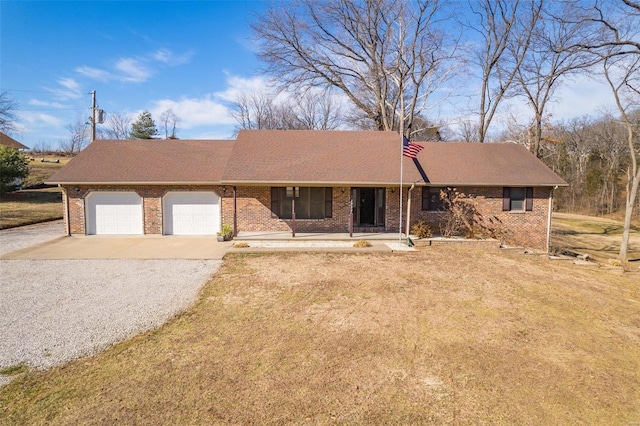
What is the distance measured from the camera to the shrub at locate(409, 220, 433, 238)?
A: 13812 millimetres

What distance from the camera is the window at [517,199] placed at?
48.6ft

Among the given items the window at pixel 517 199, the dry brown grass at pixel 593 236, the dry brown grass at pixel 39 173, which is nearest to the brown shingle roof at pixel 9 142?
the dry brown grass at pixel 39 173

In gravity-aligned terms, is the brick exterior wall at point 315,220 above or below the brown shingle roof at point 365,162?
below

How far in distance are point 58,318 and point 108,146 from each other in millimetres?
12768

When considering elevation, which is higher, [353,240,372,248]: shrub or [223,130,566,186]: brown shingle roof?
[223,130,566,186]: brown shingle roof

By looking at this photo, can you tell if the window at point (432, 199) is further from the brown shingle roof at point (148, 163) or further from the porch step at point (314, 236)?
the brown shingle roof at point (148, 163)

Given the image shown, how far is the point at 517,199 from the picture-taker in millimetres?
14953

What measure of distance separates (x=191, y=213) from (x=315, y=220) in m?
5.35

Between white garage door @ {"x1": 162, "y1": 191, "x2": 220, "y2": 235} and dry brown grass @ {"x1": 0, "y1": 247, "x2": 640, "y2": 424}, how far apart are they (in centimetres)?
714

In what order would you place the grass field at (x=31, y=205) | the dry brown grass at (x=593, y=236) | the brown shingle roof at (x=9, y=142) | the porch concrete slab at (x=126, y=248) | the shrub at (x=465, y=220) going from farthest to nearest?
1. the brown shingle roof at (x=9, y=142)
2. the grass field at (x=31, y=205)
3. the dry brown grass at (x=593, y=236)
4. the shrub at (x=465, y=220)
5. the porch concrete slab at (x=126, y=248)

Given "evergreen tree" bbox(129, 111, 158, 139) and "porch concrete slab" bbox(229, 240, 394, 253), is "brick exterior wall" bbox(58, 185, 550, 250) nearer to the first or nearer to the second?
"porch concrete slab" bbox(229, 240, 394, 253)

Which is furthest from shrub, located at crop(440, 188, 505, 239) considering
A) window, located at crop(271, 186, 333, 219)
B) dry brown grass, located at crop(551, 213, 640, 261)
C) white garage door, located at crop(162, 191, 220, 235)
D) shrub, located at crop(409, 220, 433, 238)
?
white garage door, located at crop(162, 191, 220, 235)

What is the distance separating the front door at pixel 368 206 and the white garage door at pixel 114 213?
9.35m

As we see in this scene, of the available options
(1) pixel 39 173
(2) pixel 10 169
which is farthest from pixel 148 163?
(1) pixel 39 173
